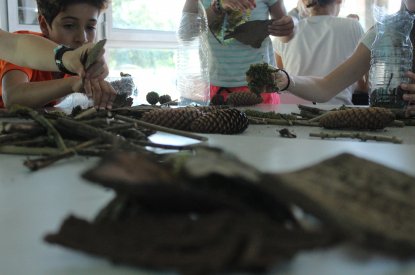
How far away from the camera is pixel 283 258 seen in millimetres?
207

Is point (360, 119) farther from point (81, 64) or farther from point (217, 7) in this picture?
point (217, 7)

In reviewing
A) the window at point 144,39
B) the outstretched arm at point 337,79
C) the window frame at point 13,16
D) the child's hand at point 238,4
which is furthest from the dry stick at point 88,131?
the window at point 144,39

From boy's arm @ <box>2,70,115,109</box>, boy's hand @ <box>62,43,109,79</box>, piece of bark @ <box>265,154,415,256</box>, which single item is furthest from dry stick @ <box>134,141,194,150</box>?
boy's arm @ <box>2,70,115,109</box>

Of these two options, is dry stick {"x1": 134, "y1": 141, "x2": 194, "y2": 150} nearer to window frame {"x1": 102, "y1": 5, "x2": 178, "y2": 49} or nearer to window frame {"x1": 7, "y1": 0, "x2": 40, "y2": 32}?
window frame {"x1": 7, "y1": 0, "x2": 40, "y2": 32}

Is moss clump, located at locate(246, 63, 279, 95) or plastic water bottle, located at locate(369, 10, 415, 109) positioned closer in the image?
plastic water bottle, located at locate(369, 10, 415, 109)

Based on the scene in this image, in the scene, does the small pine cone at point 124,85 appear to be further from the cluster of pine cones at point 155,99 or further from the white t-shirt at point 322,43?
the white t-shirt at point 322,43

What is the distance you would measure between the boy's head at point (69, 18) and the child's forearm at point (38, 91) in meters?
0.23

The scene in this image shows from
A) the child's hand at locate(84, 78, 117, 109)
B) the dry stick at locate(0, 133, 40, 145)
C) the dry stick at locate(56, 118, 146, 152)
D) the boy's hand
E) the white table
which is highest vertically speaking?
the boy's hand

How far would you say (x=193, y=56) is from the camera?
1.74m

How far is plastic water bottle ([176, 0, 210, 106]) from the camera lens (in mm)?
1668

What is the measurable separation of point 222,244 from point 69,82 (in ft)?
3.80

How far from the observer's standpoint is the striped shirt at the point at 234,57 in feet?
5.74

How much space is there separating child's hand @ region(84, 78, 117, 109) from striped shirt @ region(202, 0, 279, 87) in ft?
2.80

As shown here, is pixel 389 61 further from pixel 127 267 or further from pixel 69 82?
pixel 127 267
